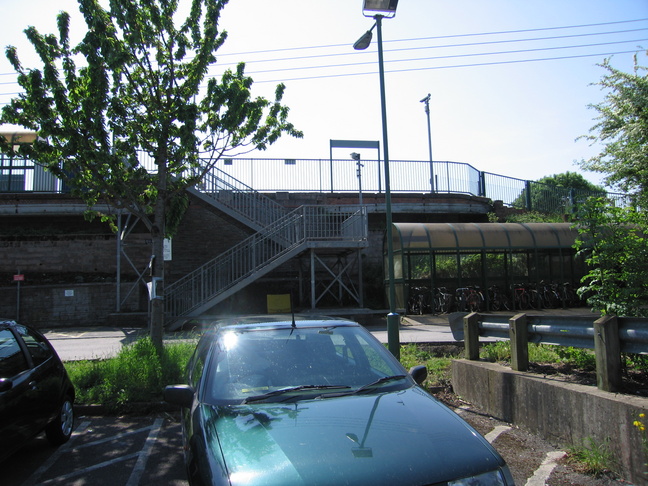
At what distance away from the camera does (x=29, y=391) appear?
15.0 feet

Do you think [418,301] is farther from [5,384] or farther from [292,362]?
[5,384]

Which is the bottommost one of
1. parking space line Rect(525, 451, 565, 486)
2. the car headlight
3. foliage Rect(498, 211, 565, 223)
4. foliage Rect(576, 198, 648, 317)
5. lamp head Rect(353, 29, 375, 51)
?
parking space line Rect(525, 451, 565, 486)

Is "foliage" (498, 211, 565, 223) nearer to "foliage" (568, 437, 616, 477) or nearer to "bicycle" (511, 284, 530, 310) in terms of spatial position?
"bicycle" (511, 284, 530, 310)

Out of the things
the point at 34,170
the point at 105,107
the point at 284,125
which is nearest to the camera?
the point at 105,107

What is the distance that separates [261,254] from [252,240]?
26.9 inches

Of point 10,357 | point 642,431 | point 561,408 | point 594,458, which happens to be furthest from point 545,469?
point 10,357

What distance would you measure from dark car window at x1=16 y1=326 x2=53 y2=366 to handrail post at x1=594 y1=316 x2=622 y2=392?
18.3ft

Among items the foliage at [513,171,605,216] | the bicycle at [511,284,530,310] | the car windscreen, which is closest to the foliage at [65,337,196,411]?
the car windscreen

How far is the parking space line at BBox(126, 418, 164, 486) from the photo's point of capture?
14.0 feet

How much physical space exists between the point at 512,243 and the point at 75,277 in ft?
59.4

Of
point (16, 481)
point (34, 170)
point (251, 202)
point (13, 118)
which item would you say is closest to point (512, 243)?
point (251, 202)

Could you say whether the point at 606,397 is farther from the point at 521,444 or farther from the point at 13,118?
the point at 13,118

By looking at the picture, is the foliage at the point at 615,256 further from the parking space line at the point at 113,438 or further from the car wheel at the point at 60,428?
the car wheel at the point at 60,428

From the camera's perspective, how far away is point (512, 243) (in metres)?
20.0
